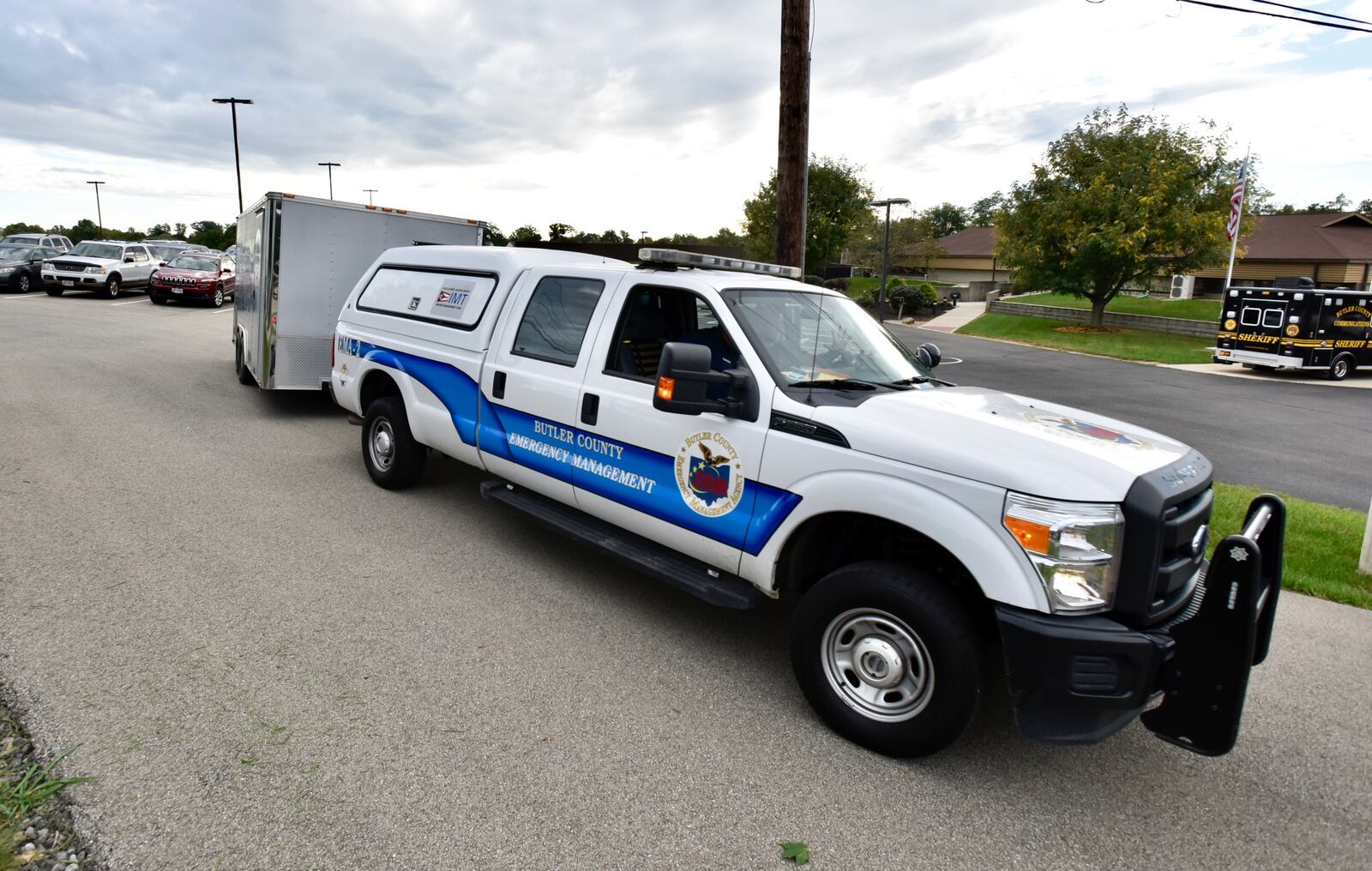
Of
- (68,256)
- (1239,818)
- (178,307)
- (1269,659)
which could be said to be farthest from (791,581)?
(68,256)

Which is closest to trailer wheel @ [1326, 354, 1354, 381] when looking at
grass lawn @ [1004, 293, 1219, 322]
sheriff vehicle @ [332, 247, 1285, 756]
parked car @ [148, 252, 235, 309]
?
grass lawn @ [1004, 293, 1219, 322]

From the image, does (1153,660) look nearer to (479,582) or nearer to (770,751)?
(770,751)

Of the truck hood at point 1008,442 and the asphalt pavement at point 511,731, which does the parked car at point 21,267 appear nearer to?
the asphalt pavement at point 511,731

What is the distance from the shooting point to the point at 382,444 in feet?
23.0

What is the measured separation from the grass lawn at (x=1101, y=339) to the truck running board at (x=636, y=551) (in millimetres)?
24667

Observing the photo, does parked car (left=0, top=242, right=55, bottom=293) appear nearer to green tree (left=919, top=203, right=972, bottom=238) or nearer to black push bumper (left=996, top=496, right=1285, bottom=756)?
black push bumper (left=996, top=496, right=1285, bottom=756)

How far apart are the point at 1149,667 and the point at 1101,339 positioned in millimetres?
31541

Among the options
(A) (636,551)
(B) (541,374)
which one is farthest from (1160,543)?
(B) (541,374)

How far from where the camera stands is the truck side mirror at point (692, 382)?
3809 millimetres

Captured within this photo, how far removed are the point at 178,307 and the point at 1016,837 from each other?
2757 centimetres

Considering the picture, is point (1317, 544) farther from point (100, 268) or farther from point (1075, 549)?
point (100, 268)

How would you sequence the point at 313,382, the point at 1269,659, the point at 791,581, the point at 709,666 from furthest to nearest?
the point at 313,382 < the point at 1269,659 < the point at 709,666 < the point at 791,581

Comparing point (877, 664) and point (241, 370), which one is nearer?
point (877, 664)

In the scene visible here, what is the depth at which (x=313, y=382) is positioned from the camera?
9719mm
